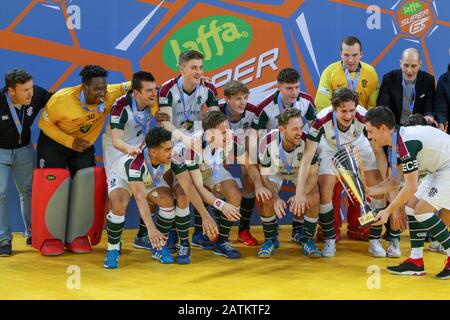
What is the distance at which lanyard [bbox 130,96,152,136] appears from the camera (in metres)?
6.43

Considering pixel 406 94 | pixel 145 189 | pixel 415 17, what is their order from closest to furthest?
pixel 145 189, pixel 406 94, pixel 415 17

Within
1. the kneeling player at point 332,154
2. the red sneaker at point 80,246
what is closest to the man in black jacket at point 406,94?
the kneeling player at point 332,154

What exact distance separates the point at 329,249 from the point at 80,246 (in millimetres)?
2228

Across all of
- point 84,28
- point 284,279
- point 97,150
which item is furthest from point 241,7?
point 284,279

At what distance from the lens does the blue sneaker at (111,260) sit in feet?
19.0

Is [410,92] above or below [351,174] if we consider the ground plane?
above

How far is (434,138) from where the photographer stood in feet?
18.3

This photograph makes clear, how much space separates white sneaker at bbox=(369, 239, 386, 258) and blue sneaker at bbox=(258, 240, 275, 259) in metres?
0.88

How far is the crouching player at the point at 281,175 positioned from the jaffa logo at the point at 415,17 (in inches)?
93.8

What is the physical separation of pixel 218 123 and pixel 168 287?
1.55 metres

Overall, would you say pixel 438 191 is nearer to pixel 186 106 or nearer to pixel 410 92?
pixel 410 92

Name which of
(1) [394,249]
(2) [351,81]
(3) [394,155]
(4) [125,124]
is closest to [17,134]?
(4) [125,124]

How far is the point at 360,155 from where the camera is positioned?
645 centimetres

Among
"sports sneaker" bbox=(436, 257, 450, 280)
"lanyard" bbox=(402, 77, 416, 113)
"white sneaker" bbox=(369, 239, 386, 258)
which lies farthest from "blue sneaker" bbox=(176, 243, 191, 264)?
"lanyard" bbox=(402, 77, 416, 113)
